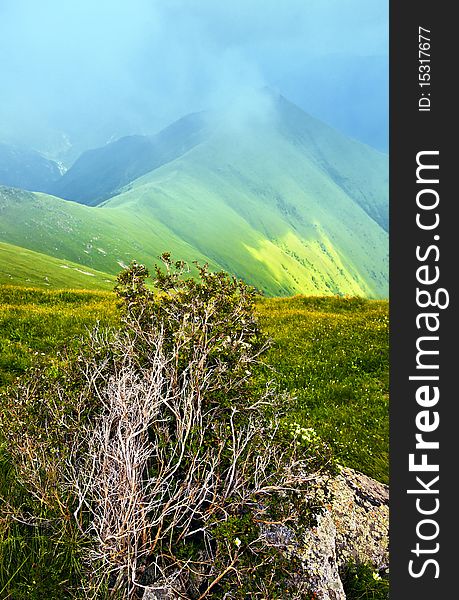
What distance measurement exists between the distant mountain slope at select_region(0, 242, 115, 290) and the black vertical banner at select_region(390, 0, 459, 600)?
91.5m

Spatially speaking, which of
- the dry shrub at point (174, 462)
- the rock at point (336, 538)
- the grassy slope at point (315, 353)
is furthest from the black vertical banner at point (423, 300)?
the grassy slope at point (315, 353)

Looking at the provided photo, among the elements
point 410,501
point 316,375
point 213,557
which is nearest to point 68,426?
point 213,557

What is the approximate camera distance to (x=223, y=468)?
3994mm

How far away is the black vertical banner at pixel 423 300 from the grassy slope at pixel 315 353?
2.31 m

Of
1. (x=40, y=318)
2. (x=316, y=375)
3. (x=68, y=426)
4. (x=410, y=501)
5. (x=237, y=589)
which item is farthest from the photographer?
(x=40, y=318)

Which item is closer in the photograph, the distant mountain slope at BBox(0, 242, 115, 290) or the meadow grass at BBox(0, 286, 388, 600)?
the meadow grass at BBox(0, 286, 388, 600)

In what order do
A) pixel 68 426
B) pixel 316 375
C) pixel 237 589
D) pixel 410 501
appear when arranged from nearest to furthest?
pixel 237 589 < pixel 410 501 < pixel 68 426 < pixel 316 375

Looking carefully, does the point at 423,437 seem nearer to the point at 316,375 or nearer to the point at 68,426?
the point at 68,426

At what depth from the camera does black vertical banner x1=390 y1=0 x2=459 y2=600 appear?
3.77 metres

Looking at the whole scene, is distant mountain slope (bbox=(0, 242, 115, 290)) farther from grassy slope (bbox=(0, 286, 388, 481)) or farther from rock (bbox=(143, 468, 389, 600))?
rock (bbox=(143, 468, 389, 600))

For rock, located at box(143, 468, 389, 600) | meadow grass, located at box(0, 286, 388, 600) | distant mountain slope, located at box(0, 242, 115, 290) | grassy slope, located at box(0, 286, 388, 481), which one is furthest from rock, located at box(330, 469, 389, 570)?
distant mountain slope, located at box(0, 242, 115, 290)

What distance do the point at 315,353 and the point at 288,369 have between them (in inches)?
62.2

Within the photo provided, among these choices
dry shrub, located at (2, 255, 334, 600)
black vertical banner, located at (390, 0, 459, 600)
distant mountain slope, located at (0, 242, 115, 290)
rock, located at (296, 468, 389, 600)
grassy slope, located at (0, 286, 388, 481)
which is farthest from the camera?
distant mountain slope, located at (0, 242, 115, 290)

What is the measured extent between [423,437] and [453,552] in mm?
887
